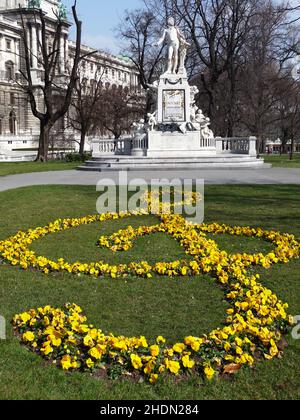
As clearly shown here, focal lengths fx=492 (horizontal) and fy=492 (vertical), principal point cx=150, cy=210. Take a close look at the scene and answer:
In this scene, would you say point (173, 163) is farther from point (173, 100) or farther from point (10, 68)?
point (10, 68)

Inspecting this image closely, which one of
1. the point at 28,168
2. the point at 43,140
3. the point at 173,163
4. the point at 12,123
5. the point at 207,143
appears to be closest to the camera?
the point at 173,163

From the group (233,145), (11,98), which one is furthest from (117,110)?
(11,98)

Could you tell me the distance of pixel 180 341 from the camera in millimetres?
4520

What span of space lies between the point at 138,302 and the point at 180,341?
107 cm

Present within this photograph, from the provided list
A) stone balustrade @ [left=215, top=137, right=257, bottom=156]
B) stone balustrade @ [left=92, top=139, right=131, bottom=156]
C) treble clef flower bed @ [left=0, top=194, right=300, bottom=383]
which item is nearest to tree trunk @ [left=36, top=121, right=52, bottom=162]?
stone balustrade @ [left=92, top=139, right=131, bottom=156]

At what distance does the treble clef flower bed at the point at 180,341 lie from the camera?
4004mm

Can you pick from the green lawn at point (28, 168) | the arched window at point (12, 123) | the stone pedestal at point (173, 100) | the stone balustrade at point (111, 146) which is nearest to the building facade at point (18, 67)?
the arched window at point (12, 123)

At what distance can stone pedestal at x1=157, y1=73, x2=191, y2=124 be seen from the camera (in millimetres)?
27000

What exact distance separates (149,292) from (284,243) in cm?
283

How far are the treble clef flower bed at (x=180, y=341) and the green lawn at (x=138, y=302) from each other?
0.38 ft

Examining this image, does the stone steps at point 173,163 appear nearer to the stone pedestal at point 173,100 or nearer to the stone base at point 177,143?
the stone base at point 177,143

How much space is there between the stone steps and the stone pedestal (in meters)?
3.36
